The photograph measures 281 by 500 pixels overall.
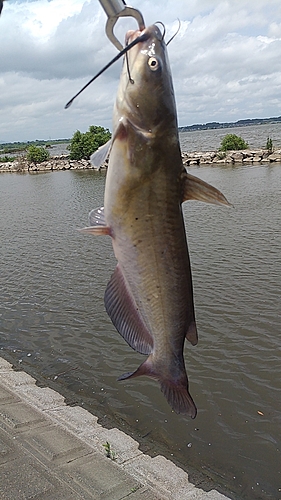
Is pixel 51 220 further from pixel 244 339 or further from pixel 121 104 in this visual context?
pixel 121 104

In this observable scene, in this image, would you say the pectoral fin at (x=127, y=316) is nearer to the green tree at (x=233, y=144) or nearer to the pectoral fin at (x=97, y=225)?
the pectoral fin at (x=97, y=225)

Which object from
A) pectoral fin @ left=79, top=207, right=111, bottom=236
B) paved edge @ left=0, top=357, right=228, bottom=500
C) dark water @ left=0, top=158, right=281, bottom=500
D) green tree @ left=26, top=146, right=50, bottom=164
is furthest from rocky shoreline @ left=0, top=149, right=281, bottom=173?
pectoral fin @ left=79, top=207, right=111, bottom=236

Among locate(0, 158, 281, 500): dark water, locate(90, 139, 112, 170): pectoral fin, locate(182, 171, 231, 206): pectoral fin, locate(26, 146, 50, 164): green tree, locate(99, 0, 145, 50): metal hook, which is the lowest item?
locate(0, 158, 281, 500): dark water

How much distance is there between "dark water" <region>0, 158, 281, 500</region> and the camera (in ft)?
22.4

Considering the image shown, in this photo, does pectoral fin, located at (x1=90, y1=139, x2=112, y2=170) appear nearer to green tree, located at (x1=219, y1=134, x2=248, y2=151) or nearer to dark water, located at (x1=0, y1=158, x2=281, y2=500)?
dark water, located at (x1=0, y1=158, x2=281, y2=500)

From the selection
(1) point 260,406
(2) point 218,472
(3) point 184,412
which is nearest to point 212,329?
(1) point 260,406

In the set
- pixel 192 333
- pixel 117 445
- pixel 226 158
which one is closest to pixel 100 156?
pixel 192 333

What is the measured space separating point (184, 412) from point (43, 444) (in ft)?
13.2

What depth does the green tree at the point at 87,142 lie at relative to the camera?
50219 mm

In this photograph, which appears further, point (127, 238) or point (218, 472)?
point (218, 472)

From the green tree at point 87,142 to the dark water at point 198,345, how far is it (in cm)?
3167

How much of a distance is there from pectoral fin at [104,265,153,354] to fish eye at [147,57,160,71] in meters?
1.02

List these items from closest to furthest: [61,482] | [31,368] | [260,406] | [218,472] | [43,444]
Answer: [61,482] → [43,444] → [218,472] → [260,406] → [31,368]

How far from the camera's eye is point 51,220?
24609 mm
